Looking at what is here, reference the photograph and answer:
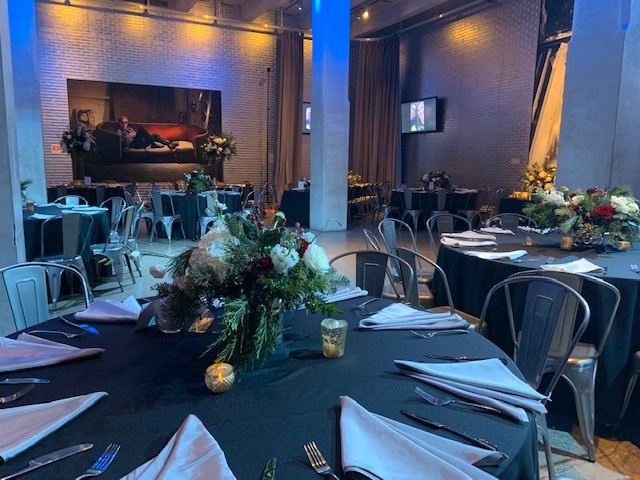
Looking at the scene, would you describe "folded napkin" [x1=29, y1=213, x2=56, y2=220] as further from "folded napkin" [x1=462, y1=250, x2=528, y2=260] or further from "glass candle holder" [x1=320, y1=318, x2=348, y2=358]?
"glass candle holder" [x1=320, y1=318, x2=348, y2=358]

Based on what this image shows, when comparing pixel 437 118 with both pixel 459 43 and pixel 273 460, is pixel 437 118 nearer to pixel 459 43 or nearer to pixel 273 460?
pixel 459 43

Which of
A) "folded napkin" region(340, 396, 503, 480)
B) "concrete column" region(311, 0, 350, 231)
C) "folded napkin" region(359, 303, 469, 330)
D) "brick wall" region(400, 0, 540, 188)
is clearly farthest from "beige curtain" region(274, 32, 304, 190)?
"folded napkin" region(340, 396, 503, 480)

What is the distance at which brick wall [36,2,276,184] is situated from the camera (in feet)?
36.4

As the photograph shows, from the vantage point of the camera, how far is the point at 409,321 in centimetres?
187

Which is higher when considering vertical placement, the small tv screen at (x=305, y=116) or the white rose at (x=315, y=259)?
the small tv screen at (x=305, y=116)

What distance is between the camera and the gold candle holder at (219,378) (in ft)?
4.20

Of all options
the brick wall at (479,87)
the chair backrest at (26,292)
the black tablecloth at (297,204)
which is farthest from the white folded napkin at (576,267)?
the brick wall at (479,87)

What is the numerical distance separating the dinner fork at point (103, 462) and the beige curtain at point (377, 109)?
13784 mm

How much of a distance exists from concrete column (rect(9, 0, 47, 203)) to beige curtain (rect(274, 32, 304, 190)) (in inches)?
275

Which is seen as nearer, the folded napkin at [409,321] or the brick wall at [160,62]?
the folded napkin at [409,321]

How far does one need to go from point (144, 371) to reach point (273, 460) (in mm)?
620

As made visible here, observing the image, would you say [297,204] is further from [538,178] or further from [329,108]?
[538,178]

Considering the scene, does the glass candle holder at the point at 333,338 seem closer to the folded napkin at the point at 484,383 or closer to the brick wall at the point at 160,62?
the folded napkin at the point at 484,383

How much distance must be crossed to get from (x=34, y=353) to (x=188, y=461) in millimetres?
855
